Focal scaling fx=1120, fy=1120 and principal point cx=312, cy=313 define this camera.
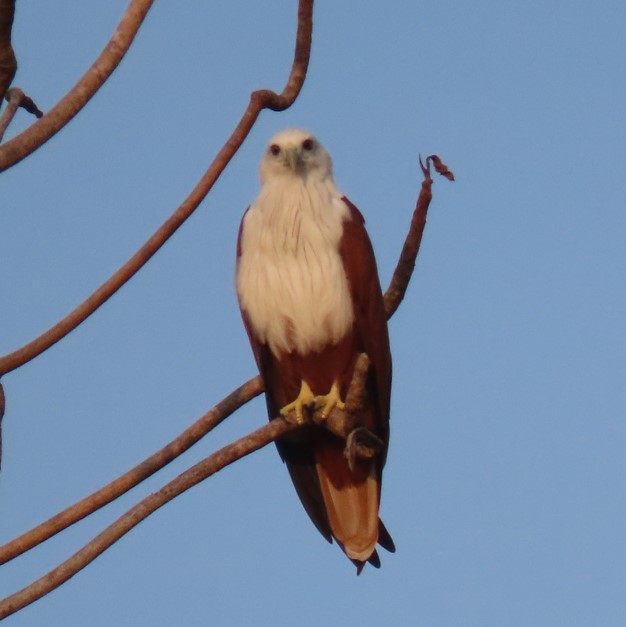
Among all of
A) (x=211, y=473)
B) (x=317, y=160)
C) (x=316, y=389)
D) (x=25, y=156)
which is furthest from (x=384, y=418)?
(x=25, y=156)

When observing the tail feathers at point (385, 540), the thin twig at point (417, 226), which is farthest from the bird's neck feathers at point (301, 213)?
the tail feathers at point (385, 540)

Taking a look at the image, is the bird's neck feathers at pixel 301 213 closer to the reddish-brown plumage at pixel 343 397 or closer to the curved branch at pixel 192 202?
the reddish-brown plumage at pixel 343 397

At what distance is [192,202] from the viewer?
310 cm

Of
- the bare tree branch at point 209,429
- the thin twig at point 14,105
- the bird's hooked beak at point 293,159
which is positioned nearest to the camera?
the bare tree branch at point 209,429

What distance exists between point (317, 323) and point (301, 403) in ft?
1.24

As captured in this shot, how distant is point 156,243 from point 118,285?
0.53 ft

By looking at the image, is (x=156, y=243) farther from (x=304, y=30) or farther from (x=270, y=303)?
(x=270, y=303)

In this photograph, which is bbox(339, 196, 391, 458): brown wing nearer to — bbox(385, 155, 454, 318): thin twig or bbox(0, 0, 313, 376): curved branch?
bbox(385, 155, 454, 318): thin twig

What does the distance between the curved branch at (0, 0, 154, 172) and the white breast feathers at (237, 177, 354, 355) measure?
2.23 m

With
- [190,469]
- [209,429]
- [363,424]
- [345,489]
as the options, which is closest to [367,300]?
[363,424]

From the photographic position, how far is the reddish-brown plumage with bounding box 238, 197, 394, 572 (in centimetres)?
518

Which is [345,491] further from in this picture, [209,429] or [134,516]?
[134,516]

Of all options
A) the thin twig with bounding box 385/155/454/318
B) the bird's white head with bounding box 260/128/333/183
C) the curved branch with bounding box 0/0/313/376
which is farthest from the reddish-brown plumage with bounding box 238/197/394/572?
the curved branch with bounding box 0/0/313/376

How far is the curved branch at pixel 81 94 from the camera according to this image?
2.72 meters
